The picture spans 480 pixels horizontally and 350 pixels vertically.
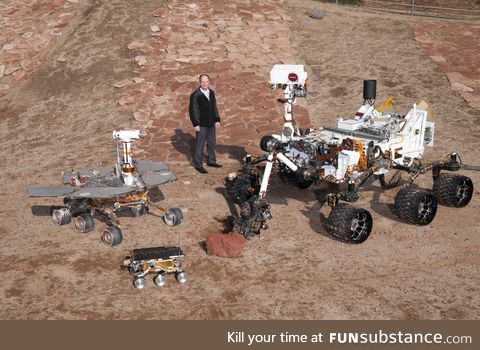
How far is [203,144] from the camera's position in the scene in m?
13.0

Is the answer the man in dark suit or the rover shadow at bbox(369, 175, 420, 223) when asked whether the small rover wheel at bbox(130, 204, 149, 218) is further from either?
the rover shadow at bbox(369, 175, 420, 223)

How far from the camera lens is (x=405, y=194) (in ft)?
33.2

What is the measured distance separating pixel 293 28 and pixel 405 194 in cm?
1150

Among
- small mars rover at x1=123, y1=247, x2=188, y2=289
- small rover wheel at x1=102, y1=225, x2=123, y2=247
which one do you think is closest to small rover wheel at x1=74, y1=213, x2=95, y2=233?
small rover wheel at x1=102, y1=225, x2=123, y2=247

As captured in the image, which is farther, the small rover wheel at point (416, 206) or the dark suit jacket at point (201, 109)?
the dark suit jacket at point (201, 109)

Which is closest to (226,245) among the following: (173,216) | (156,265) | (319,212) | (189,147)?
(156,265)

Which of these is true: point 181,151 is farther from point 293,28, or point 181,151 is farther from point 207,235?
point 293,28

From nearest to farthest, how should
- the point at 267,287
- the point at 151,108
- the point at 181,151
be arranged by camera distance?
the point at 267,287, the point at 181,151, the point at 151,108

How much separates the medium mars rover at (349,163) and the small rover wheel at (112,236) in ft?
5.88

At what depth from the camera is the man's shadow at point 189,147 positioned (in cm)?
1427

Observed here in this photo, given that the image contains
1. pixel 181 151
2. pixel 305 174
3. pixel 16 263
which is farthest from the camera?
pixel 181 151

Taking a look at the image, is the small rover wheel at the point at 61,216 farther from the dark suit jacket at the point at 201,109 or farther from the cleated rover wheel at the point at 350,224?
the cleated rover wheel at the point at 350,224

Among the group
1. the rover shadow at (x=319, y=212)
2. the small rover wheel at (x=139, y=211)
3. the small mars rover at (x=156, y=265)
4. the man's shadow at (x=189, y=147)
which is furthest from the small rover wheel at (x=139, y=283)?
the man's shadow at (x=189, y=147)

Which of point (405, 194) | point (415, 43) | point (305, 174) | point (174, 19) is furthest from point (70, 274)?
point (415, 43)
